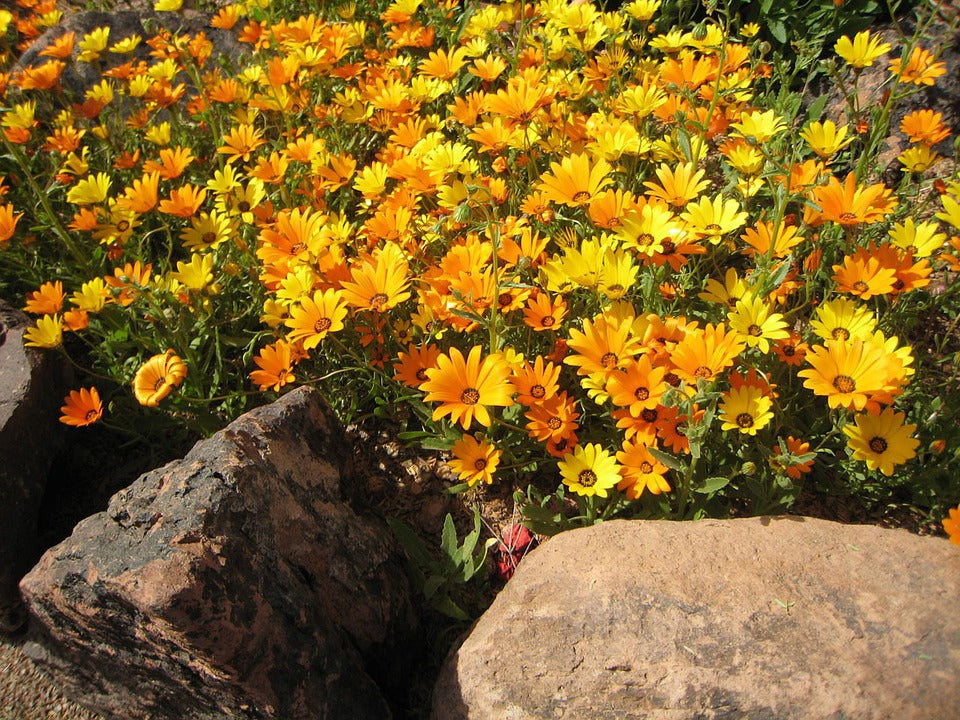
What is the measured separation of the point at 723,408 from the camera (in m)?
2.10

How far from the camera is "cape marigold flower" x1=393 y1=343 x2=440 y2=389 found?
247cm

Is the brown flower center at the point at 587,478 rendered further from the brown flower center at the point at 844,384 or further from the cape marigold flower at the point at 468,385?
the brown flower center at the point at 844,384

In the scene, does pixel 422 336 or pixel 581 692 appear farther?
pixel 422 336

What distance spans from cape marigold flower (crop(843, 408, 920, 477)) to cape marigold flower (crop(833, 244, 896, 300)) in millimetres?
382

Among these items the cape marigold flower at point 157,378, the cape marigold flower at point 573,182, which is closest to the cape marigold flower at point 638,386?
the cape marigold flower at point 573,182

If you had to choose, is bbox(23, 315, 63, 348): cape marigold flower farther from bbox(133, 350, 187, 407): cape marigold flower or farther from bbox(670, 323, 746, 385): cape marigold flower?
bbox(670, 323, 746, 385): cape marigold flower

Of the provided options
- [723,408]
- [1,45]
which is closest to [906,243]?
[723,408]

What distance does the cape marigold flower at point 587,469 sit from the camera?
7.09ft

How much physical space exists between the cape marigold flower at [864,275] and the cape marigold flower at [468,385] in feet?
3.53

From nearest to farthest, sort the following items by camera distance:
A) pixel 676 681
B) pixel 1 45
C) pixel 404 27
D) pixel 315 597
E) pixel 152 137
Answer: pixel 676 681 → pixel 315 597 → pixel 152 137 → pixel 404 27 → pixel 1 45

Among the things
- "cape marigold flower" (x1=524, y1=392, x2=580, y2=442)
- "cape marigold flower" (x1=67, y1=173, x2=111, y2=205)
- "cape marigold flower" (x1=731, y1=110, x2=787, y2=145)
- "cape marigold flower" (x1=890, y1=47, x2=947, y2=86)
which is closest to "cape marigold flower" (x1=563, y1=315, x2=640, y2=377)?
"cape marigold flower" (x1=524, y1=392, x2=580, y2=442)

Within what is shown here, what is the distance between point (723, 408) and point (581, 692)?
912 mm

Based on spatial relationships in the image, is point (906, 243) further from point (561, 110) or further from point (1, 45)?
point (1, 45)

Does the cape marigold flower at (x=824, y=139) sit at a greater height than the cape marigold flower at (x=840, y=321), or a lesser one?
greater
